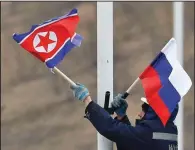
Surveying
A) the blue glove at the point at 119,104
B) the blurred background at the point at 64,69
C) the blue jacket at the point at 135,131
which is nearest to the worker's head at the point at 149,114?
the blue jacket at the point at 135,131

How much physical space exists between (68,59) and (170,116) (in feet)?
8.31

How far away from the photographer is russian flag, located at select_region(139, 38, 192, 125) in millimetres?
4344

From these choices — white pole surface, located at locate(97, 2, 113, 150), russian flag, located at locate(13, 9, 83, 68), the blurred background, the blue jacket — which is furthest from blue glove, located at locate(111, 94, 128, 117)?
the blurred background

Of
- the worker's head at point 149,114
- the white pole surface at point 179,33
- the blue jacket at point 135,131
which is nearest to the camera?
the blue jacket at point 135,131

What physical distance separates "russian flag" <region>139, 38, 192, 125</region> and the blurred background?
2.11 meters

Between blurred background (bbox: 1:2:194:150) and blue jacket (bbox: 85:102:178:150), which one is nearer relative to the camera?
blue jacket (bbox: 85:102:178:150)

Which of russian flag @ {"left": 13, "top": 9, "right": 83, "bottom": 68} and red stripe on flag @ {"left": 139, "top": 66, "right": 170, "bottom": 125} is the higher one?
russian flag @ {"left": 13, "top": 9, "right": 83, "bottom": 68}

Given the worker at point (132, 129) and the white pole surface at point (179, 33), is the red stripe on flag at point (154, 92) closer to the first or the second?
the worker at point (132, 129)

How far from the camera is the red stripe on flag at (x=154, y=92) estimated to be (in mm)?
4281

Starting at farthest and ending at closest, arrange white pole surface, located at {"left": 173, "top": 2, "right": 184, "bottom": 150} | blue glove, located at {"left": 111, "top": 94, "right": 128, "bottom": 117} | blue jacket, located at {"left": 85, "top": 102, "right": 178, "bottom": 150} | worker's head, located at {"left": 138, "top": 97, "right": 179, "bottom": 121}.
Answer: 1. white pole surface, located at {"left": 173, "top": 2, "right": 184, "bottom": 150}
2. blue glove, located at {"left": 111, "top": 94, "right": 128, "bottom": 117}
3. worker's head, located at {"left": 138, "top": 97, "right": 179, "bottom": 121}
4. blue jacket, located at {"left": 85, "top": 102, "right": 178, "bottom": 150}

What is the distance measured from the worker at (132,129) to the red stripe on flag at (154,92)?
5cm

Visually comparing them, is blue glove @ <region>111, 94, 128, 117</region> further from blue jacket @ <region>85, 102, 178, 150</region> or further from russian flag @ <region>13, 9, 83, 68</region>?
russian flag @ <region>13, 9, 83, 68</region>

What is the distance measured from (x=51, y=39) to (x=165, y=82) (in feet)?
2.39

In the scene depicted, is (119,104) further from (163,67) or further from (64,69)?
(64,69)
